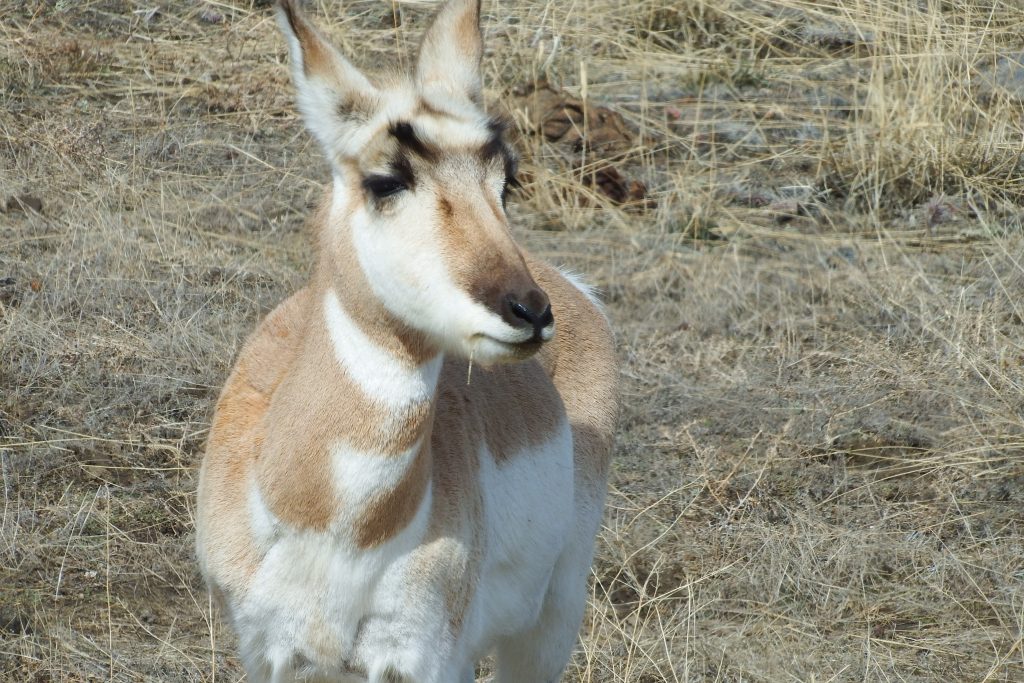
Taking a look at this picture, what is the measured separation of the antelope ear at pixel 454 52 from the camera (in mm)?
3512

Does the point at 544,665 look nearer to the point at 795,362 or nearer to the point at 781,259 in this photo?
the point at 795,362

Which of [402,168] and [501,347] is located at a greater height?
[402,168]

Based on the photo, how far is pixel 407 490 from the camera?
317cm

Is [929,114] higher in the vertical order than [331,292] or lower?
lower

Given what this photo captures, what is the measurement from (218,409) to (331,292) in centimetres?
70

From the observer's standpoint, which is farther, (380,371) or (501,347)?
(380,371)

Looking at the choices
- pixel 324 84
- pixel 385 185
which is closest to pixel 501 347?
pixel 385 185

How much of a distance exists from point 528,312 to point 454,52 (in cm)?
106

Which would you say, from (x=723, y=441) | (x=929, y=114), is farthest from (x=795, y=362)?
(x=929, y=114)

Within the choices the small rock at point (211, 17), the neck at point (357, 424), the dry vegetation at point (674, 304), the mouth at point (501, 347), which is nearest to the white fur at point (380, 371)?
the neck at point (357, 424)

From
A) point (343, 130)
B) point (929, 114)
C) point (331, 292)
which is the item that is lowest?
point (929, 114)

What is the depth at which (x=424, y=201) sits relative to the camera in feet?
9.93

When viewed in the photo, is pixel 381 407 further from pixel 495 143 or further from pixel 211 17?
pixel 211 17

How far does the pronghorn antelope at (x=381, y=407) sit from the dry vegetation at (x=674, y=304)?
1167mm
